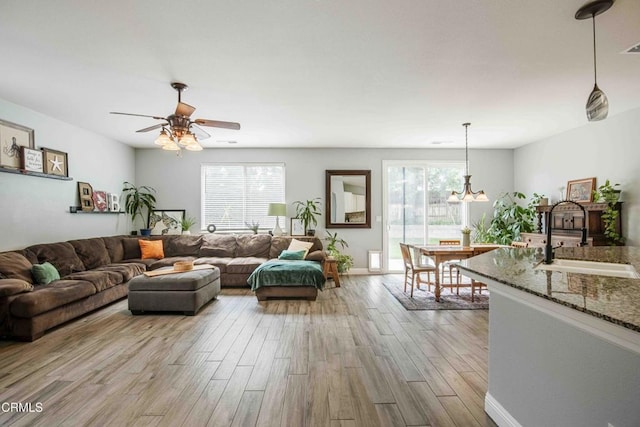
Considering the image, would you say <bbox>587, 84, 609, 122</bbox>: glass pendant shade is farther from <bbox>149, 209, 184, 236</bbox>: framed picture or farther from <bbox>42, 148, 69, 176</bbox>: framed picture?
<bbox>149, 209, 184, 236</bbox>: framed picture

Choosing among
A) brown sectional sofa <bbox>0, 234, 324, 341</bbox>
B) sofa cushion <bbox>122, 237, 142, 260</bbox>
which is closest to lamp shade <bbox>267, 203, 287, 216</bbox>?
brown sectional sofa <bbox>0, 234, 324, 341</bbox>

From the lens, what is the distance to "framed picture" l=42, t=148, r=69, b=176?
13.5 feet

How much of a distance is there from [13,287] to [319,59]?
12.3ft

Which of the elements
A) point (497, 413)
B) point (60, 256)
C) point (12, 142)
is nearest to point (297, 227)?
point (60, 256)

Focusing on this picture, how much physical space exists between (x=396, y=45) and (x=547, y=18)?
103 centimetres

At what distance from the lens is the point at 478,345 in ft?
9.25

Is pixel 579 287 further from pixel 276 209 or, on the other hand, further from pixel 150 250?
pixel 150 250

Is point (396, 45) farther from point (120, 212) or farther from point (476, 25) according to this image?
point (120, 212)

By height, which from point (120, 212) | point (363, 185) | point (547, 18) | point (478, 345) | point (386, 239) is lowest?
point (478, 345)

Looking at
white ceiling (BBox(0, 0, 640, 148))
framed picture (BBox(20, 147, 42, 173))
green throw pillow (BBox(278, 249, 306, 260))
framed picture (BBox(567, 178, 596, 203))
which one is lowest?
green throw pillow (BBox(278, 249, 306, 260))

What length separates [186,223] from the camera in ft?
19.5

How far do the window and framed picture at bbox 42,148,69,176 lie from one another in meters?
2.29

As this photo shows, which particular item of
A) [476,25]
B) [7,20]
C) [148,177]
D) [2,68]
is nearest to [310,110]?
[476,25]

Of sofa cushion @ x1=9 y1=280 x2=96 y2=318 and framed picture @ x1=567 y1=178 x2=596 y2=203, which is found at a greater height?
framed picture @ x1=567 y1=178 x2=596 y2=203
